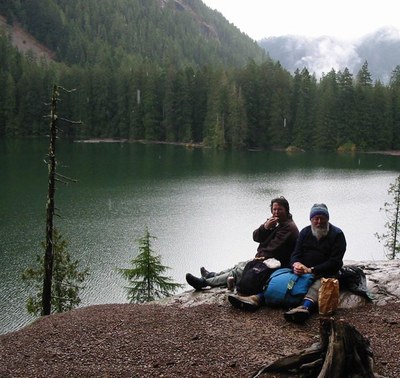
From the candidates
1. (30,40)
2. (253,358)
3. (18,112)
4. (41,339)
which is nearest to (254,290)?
(253,358)

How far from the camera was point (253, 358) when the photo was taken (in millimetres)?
6301

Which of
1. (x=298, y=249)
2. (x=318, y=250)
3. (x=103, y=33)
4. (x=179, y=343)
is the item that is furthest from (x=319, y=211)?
(x=103, y=33)

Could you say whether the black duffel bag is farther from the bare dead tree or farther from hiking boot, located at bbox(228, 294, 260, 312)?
the bare dead tree

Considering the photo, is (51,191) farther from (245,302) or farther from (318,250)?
(318,250)

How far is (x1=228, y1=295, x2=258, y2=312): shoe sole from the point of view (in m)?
7.92

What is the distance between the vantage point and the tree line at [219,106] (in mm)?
90688

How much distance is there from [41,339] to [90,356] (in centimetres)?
149

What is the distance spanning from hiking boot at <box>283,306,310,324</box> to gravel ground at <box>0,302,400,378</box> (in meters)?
0.10

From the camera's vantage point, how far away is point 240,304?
802 cm

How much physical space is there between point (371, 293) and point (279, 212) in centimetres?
215

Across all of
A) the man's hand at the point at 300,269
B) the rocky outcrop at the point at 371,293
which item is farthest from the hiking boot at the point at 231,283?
the man's hand at the point at 300,269

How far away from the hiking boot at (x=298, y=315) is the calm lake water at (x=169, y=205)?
13196 mm

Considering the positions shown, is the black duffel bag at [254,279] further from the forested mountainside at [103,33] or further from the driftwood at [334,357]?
the forested mountainside at [103,33]

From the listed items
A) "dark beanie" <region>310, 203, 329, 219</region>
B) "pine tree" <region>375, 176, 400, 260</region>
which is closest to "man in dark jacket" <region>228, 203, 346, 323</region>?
"dark beanie" <region>310, 203, 329, 219</region>
